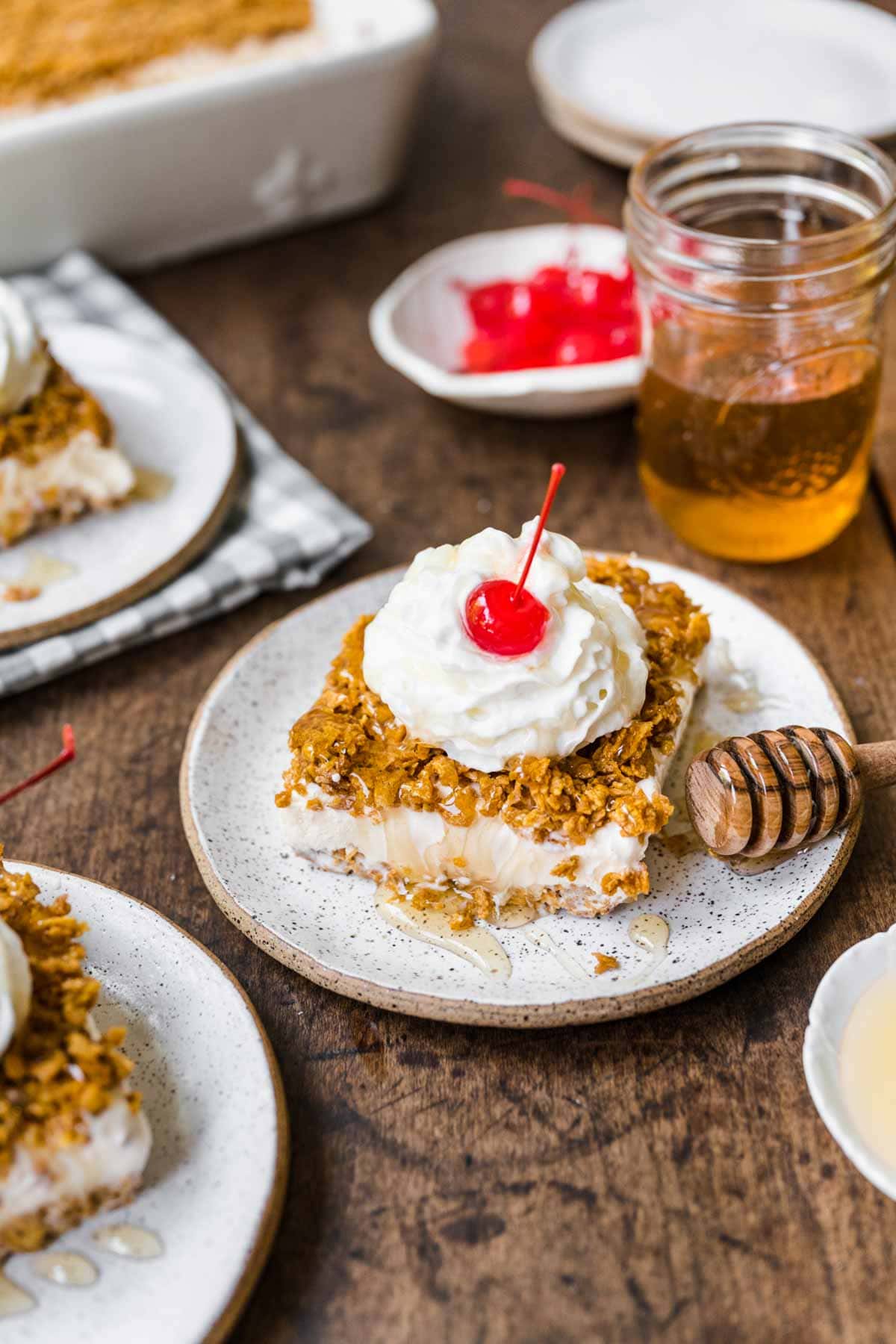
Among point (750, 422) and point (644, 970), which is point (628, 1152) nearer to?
point (644, 970)

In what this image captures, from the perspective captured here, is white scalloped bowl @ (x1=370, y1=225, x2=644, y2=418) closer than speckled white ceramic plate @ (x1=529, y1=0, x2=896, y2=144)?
Yes

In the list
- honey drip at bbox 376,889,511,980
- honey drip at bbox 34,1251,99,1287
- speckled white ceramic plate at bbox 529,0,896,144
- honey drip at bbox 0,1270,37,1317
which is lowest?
honey drip at bbox 0,1270,37,1317

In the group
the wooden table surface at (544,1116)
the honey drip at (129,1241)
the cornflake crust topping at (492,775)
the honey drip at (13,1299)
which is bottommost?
the wooden table surface at (544,1116)

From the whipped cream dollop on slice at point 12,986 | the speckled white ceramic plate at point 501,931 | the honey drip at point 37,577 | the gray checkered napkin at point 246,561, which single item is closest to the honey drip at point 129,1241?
the whipped cream dollop on slice at point 12,986

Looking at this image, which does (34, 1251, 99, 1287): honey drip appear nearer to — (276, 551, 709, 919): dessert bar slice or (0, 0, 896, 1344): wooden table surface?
(0, 0, 896, 1344): wooden table surface

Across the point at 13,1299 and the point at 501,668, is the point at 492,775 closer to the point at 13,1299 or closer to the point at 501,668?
the point at 501,668

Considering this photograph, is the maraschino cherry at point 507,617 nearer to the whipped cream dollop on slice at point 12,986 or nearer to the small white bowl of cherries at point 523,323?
the whipped cream dollop on slice at point 12,986

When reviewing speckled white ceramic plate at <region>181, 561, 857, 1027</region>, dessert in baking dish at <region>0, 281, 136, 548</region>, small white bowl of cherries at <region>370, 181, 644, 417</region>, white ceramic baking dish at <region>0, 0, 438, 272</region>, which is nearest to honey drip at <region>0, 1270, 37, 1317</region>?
speckled white ceramic plate at <region>181, 561, 857, 1027</region>

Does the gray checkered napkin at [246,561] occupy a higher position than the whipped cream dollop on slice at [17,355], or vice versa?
the whipped cream dollop on slice at [17,355]
